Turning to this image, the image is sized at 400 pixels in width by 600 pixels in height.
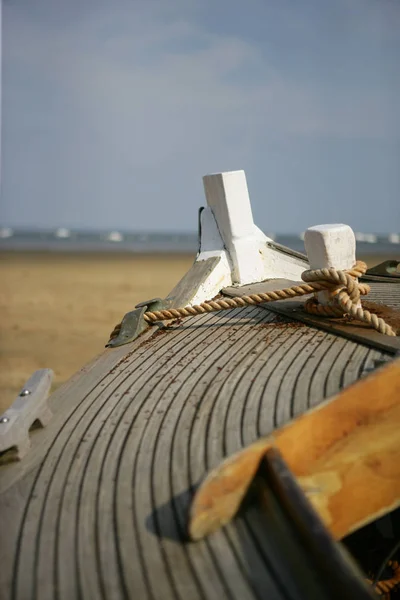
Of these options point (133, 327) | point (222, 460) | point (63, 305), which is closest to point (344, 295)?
point (133, 327)

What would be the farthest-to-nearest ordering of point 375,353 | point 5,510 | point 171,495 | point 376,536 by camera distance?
point 376,536 < point 375,353 < point 5,510 < point 171,495

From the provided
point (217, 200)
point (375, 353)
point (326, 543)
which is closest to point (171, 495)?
point (326, 543)

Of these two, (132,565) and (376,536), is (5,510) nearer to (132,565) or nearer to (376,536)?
(132,565)

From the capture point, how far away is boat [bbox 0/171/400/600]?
68.4 inches

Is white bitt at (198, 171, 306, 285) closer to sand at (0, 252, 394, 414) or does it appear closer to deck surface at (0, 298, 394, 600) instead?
deck surface at (0, 298, 394, 600)

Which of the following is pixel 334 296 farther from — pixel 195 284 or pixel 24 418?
pixel 24 418

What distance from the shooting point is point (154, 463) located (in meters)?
2.22

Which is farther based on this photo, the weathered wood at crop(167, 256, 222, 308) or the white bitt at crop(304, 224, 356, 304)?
the weathered wood at crop(167, 256, 222, 308)

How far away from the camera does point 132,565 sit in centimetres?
180

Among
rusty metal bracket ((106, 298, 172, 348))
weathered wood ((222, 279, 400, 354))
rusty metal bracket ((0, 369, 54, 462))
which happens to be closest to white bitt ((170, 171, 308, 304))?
weathered wood ((222, 279, 400, 354))

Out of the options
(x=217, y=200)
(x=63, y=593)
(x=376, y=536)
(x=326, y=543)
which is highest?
(x=217, y=200)

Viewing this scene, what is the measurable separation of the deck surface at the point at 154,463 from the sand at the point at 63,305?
4703 mm

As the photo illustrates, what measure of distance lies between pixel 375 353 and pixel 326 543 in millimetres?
1260

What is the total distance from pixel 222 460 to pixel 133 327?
1945 mm
